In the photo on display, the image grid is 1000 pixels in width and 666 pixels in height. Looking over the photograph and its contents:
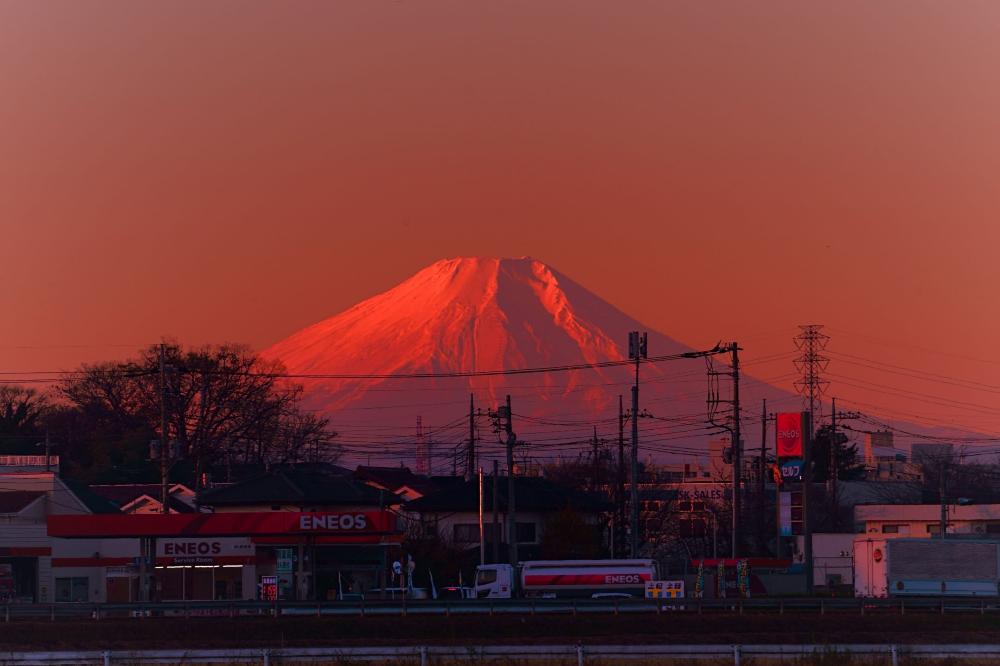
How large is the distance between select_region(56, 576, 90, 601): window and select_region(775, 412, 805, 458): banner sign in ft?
136

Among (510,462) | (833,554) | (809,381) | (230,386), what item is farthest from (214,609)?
(809,381)

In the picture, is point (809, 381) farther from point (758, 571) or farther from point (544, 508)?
point (758, 571)

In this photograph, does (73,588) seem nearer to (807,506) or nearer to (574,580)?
(574,580)

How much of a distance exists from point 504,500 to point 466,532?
3.36 m

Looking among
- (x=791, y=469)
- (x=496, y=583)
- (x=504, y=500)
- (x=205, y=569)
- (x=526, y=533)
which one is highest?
(x=791, y=469)

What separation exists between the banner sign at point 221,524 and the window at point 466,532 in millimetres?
27911

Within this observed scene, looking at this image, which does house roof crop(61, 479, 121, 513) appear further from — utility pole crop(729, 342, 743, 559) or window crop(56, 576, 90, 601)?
utility pole crop(729, 342, 743, 559)

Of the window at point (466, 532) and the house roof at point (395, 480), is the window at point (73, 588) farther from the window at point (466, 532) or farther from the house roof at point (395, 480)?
the house roof at point (395, 480)

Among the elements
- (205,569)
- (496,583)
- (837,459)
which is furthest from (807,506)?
(837,459)

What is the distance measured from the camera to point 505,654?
3478 centimetres

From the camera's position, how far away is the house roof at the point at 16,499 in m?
88.5

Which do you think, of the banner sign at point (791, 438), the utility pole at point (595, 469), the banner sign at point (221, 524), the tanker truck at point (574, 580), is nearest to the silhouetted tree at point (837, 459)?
the utility pole at point (595, 469)

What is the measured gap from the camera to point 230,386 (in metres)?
134

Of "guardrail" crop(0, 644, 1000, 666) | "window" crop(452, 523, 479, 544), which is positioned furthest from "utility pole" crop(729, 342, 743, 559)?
"guardrail" crop(0, 644, 1000, 666)
